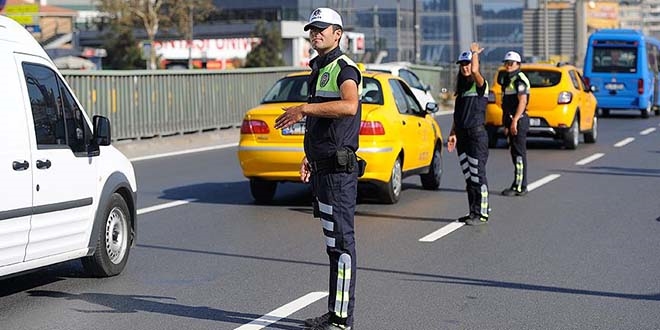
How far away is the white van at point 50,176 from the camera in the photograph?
7871mm

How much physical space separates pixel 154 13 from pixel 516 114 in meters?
61.0

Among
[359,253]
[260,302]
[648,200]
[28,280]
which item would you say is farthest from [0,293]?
[648,200]

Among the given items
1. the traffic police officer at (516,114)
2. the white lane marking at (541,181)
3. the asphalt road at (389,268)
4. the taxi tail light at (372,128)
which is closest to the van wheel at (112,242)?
the asphalt road at (389,268)

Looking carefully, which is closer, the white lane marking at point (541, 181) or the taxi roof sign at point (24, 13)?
the white lane marking at point (541, 181)

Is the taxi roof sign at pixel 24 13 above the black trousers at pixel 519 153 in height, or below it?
above

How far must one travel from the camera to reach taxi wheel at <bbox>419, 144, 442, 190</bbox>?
15859mm

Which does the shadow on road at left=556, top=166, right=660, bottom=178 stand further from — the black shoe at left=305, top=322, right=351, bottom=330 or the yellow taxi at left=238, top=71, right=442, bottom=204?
the black shoe at left=305, top=322, right=351, bottom=330

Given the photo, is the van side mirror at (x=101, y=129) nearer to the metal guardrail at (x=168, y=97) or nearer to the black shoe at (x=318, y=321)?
the black shoe at (x=318, y=321)

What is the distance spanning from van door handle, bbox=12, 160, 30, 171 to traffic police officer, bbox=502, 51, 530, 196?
825 cm

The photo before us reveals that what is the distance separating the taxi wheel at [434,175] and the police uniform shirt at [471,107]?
9.44ft

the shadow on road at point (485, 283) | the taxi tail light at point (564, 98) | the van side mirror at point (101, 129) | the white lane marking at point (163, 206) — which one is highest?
the van side mirror at point (101, 129)

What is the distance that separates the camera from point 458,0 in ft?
310

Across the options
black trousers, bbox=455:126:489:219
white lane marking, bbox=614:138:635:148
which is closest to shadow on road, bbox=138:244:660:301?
black trousers, bbox=455:126:489:219

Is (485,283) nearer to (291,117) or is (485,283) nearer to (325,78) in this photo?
(325,78)
